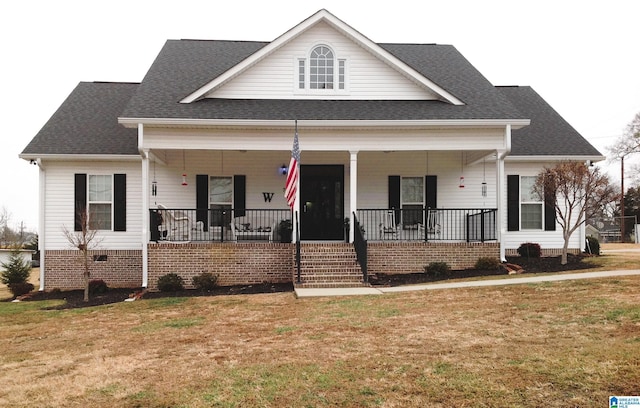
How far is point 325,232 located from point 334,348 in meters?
10.6

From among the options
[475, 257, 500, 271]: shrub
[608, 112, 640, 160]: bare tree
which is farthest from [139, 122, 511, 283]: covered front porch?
[608, 112, 640, 160]: bare tree

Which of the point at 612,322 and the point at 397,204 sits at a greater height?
the point at 397,204

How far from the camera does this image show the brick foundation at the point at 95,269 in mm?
16734

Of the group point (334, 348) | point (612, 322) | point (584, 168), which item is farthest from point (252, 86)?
point (612, 322)

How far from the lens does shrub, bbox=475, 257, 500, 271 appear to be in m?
14.8

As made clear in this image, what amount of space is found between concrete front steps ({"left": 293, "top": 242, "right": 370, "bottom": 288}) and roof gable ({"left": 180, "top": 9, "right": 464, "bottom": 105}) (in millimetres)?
4908

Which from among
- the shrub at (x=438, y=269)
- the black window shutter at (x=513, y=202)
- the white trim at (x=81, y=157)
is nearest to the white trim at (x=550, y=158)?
the black window shutter at (x=513, y=202)

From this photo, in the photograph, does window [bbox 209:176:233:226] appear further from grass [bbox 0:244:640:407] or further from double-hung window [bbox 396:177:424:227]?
grass [bbox 0:244:640:407]

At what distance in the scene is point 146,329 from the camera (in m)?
9.26

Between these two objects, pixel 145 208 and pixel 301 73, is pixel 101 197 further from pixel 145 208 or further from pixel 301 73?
pixel 301 73

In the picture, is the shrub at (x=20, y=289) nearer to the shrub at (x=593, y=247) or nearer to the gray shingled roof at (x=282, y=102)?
the gray shingled roof at (x=282, y=102)

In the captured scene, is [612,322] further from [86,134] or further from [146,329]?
[86,134]

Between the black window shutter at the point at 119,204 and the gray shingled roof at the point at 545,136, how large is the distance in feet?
41.2

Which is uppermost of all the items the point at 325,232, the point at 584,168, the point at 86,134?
the point at 86,134
